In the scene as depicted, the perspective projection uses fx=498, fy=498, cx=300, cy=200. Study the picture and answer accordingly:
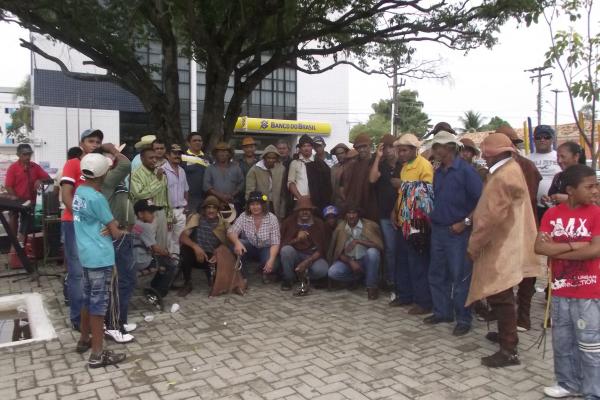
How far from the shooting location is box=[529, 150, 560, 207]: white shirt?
18.8 feet

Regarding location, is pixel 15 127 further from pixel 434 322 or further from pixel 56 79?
pixel 434 322

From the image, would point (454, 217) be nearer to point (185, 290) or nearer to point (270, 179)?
point (270, 179)

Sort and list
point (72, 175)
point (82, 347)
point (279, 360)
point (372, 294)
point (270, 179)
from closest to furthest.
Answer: point (279, 360)
point (82, 347)
point (72, 175)
point (372, 294)
point (270, 179)

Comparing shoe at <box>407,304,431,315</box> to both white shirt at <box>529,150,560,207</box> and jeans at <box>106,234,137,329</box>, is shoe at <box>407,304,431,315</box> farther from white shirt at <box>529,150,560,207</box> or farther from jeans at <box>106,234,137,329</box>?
jeans at <box>106,234,137,329</box>

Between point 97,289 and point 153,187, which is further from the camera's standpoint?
point 153,187

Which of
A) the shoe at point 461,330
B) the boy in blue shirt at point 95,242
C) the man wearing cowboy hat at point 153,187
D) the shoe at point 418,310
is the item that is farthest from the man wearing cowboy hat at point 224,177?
the shoe at point 461,330

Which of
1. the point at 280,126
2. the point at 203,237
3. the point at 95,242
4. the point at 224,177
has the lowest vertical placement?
the point at 203,237

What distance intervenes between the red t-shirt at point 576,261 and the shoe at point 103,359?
3475mm

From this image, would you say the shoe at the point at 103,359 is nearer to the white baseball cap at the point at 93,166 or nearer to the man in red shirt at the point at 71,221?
the man in red shirt at the point at 71,221

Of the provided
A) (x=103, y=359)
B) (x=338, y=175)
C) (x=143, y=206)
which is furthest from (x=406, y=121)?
(x=103, y=359)

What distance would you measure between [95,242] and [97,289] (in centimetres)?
40

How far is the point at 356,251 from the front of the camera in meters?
6.35

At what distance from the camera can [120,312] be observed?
4883mm

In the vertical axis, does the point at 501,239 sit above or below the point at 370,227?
above
